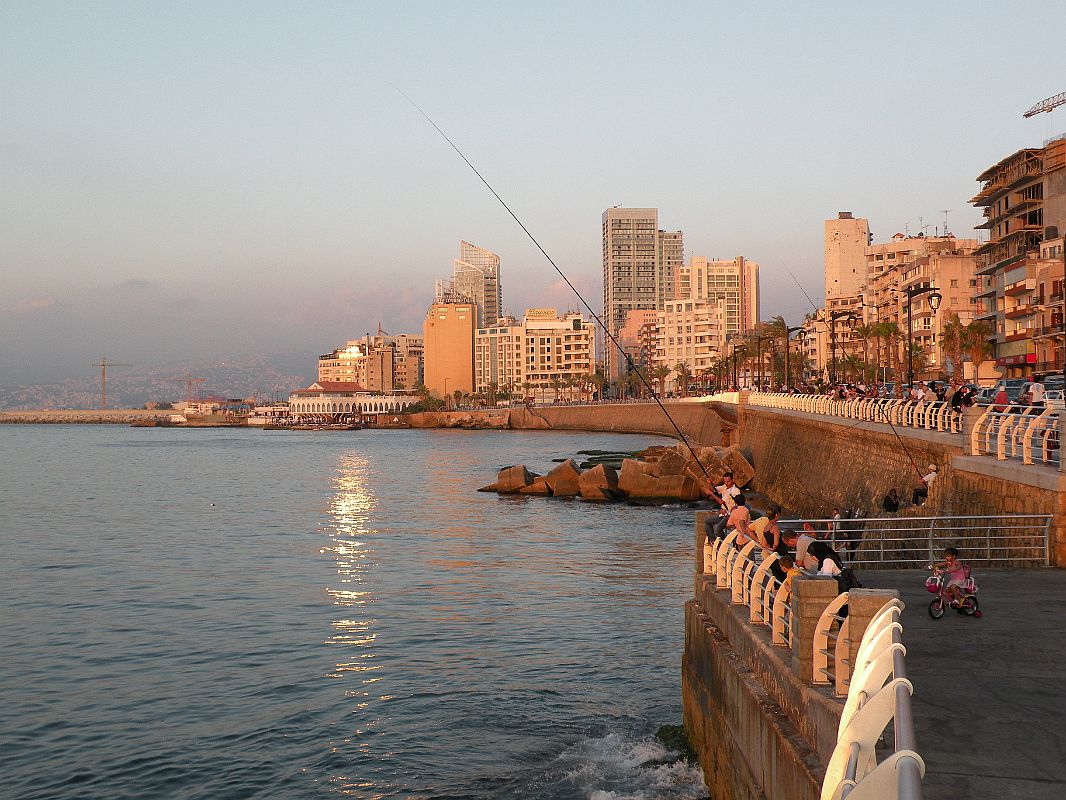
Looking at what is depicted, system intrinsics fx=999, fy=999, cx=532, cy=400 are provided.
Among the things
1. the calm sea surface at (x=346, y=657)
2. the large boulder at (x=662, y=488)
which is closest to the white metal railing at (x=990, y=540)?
the calm sea surface at (x=346, y=657)

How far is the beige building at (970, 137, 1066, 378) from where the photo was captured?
209 ft

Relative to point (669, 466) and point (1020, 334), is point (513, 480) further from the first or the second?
point (1020, 334)

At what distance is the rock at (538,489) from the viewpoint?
55.5 metres

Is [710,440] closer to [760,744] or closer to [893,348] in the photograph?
[893,348]

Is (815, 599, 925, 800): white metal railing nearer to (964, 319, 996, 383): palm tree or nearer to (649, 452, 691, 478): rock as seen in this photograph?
(649, 452, 691, 478): rock

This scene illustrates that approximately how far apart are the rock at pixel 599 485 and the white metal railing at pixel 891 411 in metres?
9.67

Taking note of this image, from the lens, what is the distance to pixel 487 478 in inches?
2756

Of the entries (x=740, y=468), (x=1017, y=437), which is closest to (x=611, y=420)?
(x=740, y=468)

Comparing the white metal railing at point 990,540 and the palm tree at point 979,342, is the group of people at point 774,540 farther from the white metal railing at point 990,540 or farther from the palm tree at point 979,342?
the palm tree at point 979,342

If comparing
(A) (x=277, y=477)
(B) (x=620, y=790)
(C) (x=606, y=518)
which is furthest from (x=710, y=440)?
(B) (x=620, y=790)

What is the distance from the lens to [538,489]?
183 ft

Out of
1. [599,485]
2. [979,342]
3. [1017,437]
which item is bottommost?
[599,485]

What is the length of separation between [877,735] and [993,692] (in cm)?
512

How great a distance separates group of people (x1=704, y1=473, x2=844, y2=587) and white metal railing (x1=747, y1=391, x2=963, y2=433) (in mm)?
7910
